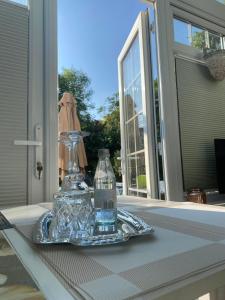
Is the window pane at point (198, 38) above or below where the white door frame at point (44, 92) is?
above

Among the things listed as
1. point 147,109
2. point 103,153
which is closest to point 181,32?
point 147,109

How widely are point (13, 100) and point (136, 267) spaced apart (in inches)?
55.7

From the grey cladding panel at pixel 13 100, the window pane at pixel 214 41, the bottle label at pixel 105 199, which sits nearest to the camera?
the bottle label at pixel 105 199

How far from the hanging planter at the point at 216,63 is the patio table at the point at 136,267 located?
2.23 metres

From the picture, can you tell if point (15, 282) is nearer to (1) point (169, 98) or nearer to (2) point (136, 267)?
(2) point (136, 267)

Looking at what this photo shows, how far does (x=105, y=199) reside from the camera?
2.15ft

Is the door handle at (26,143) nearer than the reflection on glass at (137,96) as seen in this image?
Yes

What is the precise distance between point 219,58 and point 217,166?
1.02m

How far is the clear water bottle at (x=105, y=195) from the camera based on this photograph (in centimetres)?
65

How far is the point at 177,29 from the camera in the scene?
2.43 metres

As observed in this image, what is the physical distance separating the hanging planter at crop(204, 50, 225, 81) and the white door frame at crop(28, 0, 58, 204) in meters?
1.50

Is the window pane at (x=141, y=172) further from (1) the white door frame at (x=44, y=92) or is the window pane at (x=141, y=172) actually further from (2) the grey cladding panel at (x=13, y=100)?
(2) the grey cladding panel at (x=13, y=100)

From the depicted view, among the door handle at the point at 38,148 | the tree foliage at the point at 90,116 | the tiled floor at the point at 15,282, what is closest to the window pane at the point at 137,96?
the door handle at the point at 38,148

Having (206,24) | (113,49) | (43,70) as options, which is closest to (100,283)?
(43,70)
